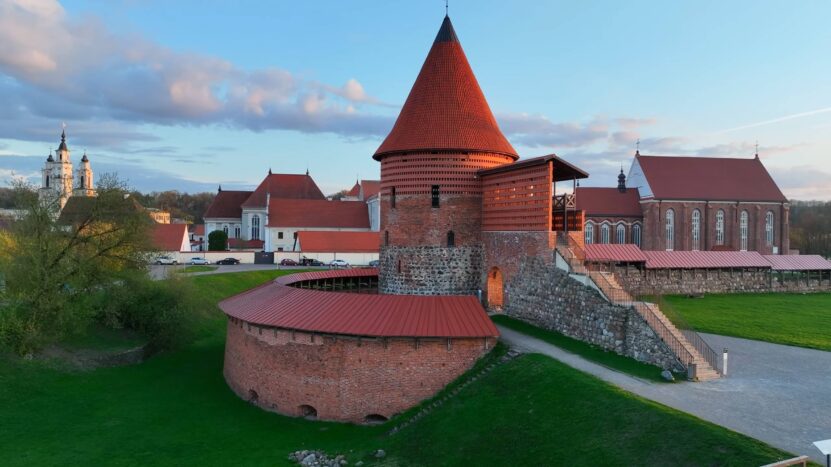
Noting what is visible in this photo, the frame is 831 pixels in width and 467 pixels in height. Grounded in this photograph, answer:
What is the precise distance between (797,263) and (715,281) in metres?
6.72

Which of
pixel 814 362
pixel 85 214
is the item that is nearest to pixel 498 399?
pixel 814 362

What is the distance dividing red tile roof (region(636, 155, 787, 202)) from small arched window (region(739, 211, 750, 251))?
1.58 metres

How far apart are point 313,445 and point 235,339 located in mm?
6129

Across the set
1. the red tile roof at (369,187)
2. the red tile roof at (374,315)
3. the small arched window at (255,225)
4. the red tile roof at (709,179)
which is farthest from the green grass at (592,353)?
the red tile roof at (369,187)

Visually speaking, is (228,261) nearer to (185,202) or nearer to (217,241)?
(217,241)

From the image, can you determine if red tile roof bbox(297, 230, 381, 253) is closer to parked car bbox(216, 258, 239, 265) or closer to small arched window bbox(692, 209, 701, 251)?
parked car bbox(216, 258, 239, 265)

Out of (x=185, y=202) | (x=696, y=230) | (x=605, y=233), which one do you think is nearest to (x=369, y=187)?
(x=605, y=233)

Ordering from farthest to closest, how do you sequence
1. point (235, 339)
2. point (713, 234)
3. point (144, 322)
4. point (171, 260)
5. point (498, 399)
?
1. point (713, 234)
2. point (171, 260)
3. point (144, 322)
4. point (235, 339)
5. point (498, 399)

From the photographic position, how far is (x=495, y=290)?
21.1 meters

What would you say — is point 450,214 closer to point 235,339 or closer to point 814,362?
point 235,339

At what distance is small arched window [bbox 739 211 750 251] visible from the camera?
48.4 metres

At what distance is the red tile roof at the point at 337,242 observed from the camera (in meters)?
46.4

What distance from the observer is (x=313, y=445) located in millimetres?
13469

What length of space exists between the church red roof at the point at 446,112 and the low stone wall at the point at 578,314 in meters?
5.59
